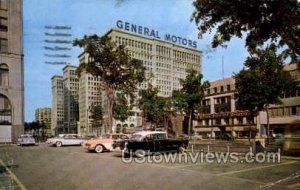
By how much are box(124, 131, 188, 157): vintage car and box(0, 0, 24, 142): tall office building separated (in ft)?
156

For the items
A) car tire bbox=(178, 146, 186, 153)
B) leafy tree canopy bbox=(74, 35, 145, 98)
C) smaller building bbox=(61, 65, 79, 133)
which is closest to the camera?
car tire bbox=(178, 146, 186, 153)

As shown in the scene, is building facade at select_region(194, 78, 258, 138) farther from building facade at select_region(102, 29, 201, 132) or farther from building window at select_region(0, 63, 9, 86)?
building window at select_region(0, 63, 9, 86)

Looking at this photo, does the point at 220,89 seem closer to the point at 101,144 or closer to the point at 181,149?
the point at 101,144

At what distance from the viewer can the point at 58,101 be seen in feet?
457

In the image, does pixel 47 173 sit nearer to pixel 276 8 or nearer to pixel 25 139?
pixel 276 8

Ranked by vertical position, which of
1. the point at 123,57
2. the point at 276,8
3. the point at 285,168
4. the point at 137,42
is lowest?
the point at 285,168

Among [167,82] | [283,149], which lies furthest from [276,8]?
[167,82]

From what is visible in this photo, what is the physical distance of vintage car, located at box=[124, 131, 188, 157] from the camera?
25.3 metres

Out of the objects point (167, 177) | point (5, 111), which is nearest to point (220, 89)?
point (5, 111)

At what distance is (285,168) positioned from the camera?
18.0 metres

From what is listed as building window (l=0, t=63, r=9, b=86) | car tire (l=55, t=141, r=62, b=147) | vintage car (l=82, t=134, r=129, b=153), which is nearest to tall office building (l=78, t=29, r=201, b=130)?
building window (l=0, t=63, r=9, b=86)

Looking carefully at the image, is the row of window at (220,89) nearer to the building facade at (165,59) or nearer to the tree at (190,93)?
the building facade at (165,59)

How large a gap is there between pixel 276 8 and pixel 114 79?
37.1 m

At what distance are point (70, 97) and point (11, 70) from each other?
63813 mm
